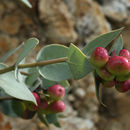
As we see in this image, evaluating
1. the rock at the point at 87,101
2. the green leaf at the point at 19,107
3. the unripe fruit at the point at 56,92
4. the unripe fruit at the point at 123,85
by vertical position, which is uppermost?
the unripe fruit at the point at 123,85

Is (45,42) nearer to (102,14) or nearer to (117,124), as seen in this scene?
(102,14)

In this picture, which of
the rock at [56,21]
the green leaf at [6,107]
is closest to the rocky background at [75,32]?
the rock at [56,21]

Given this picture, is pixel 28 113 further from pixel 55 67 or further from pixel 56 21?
pixel 56 21

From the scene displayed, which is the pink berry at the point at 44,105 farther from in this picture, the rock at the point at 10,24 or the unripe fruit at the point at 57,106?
the rock at the point at 10,24

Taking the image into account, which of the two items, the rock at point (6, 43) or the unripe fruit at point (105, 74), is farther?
the rock at point (6, 43)

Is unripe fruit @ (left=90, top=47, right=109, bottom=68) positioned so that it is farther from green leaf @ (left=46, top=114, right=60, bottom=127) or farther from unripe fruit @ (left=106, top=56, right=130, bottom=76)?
green leaf @ (left=46, top=114, right=60, bottom=127)

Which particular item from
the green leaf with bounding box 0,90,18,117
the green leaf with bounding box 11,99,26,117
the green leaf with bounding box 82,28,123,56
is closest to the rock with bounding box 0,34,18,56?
the green leaf with bounding box 0,90,18,117
